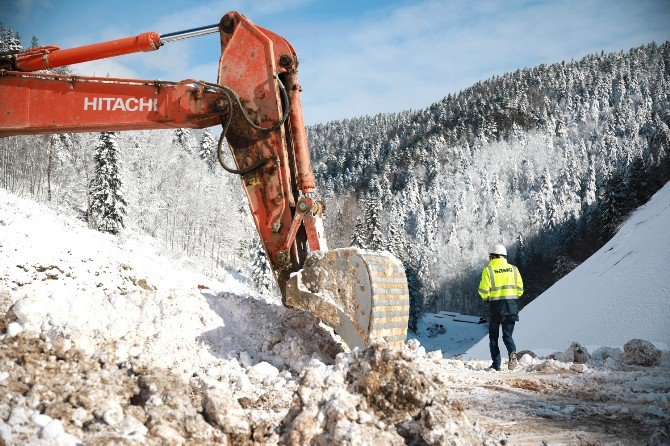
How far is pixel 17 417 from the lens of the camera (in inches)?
101

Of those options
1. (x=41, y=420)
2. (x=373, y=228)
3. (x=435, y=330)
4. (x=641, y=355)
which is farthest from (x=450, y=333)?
(x=41, y=420)

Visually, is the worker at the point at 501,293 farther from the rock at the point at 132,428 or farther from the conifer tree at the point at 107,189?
the conifer tree at the point at 107,189

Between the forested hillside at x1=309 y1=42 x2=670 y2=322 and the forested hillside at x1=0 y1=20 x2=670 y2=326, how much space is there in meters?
0.30

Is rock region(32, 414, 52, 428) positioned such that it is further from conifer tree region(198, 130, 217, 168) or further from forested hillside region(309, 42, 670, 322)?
conifer tree region(198, 130, 217, 168)

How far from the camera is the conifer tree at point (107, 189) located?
32469 millimetres

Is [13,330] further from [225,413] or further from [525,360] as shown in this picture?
[525,360]

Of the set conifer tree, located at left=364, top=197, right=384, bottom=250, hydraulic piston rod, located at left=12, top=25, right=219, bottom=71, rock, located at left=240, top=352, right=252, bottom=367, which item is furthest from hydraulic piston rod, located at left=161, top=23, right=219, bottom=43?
conifer tree, located at left=364, top=197, right=384, bottom=250

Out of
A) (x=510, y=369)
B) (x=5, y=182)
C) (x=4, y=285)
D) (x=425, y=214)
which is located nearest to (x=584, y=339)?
(x=510, y=369)

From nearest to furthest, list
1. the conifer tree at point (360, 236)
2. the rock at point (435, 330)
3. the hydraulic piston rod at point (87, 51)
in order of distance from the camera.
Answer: the hydraulic piston rod at point (87, 51), the conifer tree at point (360, 236), the rock at point (435, 330)

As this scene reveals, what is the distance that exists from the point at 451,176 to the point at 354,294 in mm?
107595

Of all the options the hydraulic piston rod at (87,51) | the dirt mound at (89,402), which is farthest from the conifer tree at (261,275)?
the dirt mound at (89,402)

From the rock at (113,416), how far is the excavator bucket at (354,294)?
254 centimetres

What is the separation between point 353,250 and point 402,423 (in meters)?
2.41

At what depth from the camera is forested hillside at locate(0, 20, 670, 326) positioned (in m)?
43.7
